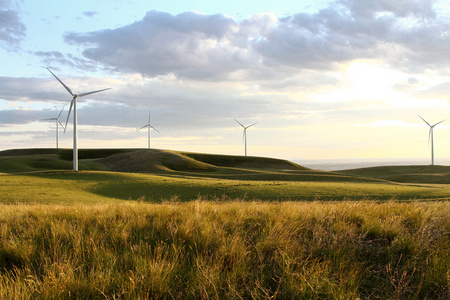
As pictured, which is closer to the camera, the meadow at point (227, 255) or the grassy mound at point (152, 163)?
the meadow at point (227, 255)

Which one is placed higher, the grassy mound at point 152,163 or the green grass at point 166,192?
the grassy mound at point 152,163

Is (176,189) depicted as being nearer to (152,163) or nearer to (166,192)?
(166,192)

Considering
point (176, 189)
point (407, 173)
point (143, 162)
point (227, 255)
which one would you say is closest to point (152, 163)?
point (143, 162)

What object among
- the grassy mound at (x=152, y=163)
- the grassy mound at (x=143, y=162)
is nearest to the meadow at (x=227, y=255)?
the grassy mound at (x=143, y=162)

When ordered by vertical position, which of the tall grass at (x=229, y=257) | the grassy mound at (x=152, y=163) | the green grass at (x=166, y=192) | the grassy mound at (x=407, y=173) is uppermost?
the grassy mound at (x=152, y=163)

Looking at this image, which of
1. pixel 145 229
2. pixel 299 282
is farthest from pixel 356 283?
pixel 145 229

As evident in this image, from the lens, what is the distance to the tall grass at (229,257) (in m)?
5.79

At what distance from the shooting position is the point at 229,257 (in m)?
6.91

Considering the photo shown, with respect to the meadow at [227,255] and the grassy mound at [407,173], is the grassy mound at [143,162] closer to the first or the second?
the grassy mound at [407,173]

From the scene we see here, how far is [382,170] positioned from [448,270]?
90078mm

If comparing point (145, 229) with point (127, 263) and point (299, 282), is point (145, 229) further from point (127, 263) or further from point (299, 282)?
point (299, 282)

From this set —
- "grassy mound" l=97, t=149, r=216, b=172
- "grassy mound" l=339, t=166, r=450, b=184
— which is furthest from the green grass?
"grassy mound" l=97, t=149, r=216, b=172

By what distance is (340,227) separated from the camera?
8781 mm

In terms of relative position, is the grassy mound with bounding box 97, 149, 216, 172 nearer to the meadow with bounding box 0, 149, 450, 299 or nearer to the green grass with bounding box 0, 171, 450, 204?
the green grass with bounding box 0, 171, 450, 204
